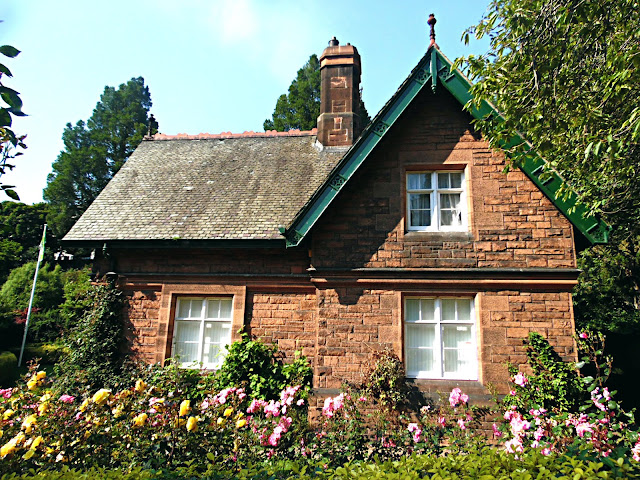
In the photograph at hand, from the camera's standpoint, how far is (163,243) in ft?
31.5

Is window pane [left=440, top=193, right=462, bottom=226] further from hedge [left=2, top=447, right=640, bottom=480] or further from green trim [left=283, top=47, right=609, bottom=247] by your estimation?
hedge [left=2, top=447, right=640, bottom=480]

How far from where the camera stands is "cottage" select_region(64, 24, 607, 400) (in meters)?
7.88

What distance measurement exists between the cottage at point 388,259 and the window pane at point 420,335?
3cm

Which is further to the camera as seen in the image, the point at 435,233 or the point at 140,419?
the point at 435,233

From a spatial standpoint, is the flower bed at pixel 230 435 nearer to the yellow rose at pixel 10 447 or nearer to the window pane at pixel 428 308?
the yellow rose at pixel 10 447

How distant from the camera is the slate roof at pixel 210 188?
992cm

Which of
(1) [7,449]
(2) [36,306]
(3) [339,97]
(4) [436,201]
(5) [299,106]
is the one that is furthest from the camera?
(5) [299,106]

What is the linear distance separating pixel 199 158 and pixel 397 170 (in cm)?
713

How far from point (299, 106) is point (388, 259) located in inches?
919

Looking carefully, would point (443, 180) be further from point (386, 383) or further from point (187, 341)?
point (187, 341)

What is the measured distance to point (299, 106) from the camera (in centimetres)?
2936

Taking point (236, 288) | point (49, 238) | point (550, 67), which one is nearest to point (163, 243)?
point (236, 288)

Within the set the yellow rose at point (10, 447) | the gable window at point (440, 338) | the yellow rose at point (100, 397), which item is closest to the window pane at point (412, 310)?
the gable window at point (440, 338)

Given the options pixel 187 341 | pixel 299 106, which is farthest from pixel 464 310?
pixel 299 106
